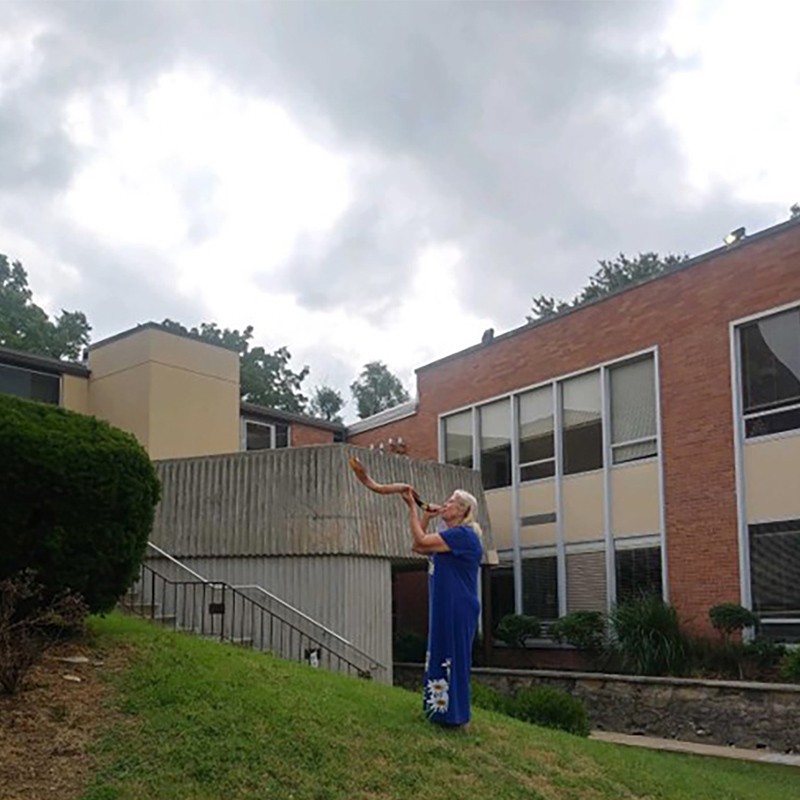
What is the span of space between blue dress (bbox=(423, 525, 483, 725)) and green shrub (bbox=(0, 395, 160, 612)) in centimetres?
301

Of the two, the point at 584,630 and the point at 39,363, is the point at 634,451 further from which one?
the point at 39,363

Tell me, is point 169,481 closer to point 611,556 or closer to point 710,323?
point 611,556

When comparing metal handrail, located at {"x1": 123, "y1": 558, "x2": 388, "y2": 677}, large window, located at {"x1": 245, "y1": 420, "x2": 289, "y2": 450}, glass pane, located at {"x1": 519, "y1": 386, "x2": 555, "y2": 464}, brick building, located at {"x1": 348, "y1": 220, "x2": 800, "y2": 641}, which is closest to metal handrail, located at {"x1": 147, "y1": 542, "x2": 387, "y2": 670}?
metal handrail, located at {"x1": 123, "y1": 558, "x2": 388, "y2": 677}

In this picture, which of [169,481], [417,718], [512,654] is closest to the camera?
[417,718]

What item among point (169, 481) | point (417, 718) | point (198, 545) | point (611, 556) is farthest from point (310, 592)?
point (417, 718)

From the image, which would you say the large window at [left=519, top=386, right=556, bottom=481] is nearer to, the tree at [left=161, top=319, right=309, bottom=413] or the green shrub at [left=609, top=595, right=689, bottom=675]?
the green shrub at [left=609, top=595, right=689, bottom=675]

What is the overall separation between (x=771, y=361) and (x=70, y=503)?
11.0m

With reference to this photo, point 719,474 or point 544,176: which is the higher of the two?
point 544,176

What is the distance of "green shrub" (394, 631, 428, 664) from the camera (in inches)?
769

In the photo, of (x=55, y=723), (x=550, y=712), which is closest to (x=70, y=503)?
(x=55, y=723)

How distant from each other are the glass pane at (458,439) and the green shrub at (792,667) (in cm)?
920

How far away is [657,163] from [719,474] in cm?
508

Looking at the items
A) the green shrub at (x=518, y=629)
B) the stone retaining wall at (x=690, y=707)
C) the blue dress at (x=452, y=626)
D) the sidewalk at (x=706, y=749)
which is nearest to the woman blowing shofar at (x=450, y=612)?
the blue dress at (x=452, y=626)

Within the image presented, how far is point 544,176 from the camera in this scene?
59.1 ft
